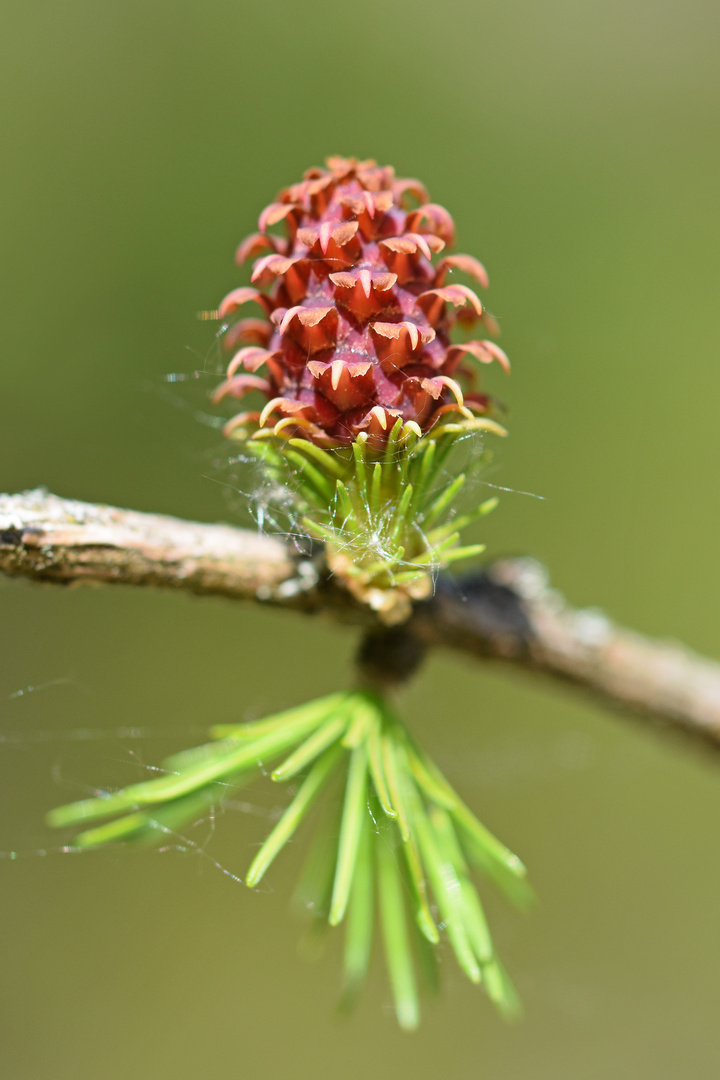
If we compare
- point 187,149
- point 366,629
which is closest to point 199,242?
point 187,149

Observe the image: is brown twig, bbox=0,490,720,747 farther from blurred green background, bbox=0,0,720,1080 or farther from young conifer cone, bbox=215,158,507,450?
blurred green background, bbox=0,0,720,1080

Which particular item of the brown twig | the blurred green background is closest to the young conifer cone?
the brown twig

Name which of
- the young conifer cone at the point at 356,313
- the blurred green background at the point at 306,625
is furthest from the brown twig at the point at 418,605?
the blurred green background at the point at 306,625

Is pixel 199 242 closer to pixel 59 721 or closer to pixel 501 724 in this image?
pixel 59 721

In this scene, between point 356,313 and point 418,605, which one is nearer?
point 356,313

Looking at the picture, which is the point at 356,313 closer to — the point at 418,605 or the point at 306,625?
the point at 418,605

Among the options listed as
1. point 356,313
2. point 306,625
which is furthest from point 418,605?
point 306,625
